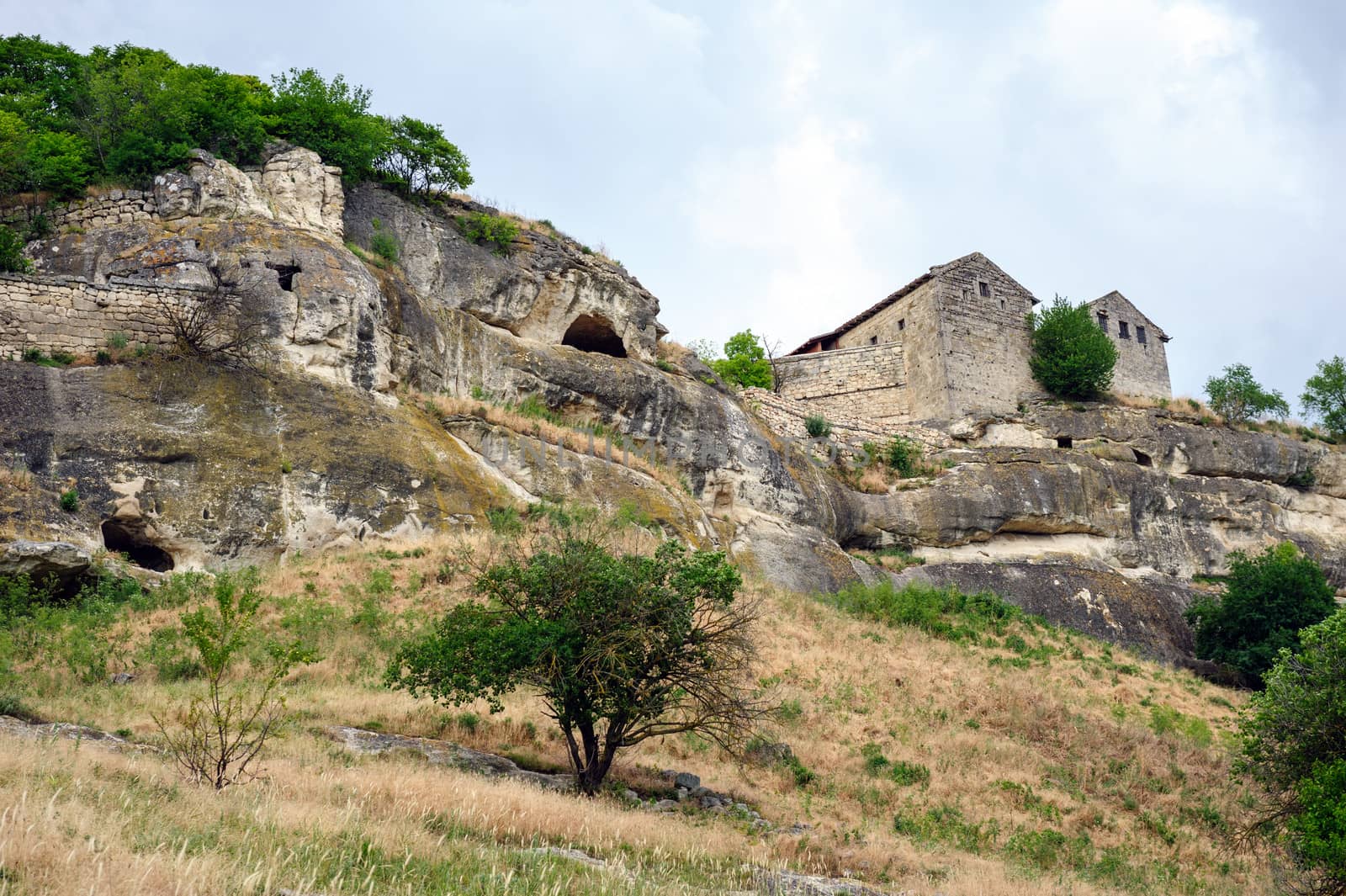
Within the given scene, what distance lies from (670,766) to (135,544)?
1051 cm

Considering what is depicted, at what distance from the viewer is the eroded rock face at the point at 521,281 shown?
91.0 feet

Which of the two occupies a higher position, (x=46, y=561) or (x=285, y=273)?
(x=285, y=273)

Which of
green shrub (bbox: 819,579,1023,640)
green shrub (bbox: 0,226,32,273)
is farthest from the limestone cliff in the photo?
green shrub (bbox: 819,579,1023,640)

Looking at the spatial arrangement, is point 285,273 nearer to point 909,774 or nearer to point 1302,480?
point 909,774

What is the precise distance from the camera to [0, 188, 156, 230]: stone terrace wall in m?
23.0

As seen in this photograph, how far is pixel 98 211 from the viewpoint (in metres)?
23.1

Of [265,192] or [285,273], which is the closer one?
[285,273]

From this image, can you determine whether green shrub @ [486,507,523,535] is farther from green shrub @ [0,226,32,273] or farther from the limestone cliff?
green shrub @ [0,226,32,273]

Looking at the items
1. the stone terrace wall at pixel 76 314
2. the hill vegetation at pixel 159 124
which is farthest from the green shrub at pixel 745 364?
the stone terrace wall at pixel 76 314

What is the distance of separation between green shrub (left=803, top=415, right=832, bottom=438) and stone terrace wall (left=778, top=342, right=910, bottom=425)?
581 cm

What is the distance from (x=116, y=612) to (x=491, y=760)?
279 inches

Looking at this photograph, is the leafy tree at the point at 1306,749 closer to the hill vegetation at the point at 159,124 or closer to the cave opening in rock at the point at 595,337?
the cave opening in rock at the point at 595,337

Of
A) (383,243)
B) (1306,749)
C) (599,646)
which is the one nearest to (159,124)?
(383,243)

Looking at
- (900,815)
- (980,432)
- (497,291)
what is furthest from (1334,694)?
(980,432)
